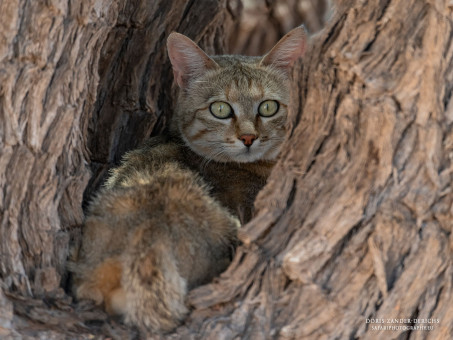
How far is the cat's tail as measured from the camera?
2346 millimetres

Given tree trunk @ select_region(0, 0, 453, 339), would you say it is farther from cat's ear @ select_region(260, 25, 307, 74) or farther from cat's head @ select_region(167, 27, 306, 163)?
cat's ear @ select_region(260, 25, 307, 74)

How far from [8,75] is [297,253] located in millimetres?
1316

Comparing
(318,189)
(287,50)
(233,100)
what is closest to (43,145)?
(318,189)

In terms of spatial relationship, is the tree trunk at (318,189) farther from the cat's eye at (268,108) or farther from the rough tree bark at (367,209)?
the cat's eye at (268,108)

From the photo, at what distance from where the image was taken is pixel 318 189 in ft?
7.77

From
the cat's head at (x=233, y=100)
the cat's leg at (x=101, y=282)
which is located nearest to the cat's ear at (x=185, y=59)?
the cat's head at (x=233, y=100)

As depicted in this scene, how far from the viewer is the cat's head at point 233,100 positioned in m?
3.60

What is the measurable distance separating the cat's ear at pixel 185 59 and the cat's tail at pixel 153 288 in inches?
64.6

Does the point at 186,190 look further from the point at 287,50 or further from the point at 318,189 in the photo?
the point at 287,50

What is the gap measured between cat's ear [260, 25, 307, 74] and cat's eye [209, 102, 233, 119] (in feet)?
1.20

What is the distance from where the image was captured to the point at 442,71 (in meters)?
2.24

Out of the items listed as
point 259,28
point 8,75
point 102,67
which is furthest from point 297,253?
point 259,28

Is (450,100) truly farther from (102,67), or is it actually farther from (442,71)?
(102,67)

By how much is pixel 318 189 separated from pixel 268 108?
137cm
